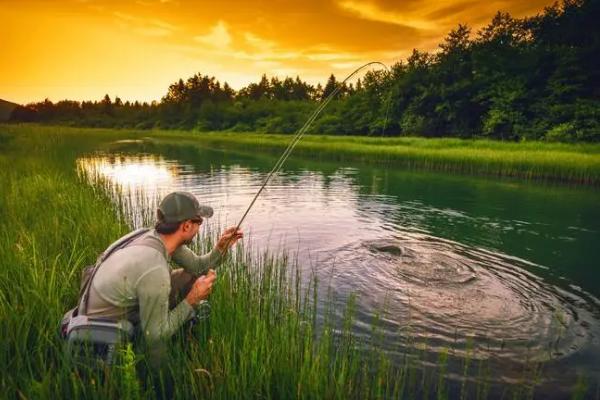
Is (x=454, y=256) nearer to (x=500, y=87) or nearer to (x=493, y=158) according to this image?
(x=493, y=158)

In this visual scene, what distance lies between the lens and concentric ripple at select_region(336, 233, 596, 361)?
5555 millimetres

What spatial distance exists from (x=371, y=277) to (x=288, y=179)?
15060 millimetres

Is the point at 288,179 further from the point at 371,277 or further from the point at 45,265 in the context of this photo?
the point at 45,265

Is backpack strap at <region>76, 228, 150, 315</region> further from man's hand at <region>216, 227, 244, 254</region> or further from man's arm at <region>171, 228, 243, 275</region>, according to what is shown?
man's hand at <region>216, 227, 244, 254</region>

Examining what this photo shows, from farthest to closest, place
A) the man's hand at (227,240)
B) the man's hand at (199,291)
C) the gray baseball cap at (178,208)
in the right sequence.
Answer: the man's hand at (227,240) → the man's hand at (199,291) → the gray baseball cap at (178,208)

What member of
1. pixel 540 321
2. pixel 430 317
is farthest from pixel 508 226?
pixel 430 317

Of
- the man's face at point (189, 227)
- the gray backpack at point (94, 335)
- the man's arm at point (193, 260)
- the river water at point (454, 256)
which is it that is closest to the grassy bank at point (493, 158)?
the river water at point (454, 256)

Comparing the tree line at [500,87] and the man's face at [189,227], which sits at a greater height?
the tree line at [500,87]

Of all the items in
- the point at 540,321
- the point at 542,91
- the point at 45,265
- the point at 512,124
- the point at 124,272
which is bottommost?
the point at 540,321

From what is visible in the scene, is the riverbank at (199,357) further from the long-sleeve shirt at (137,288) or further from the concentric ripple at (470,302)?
the concentric ripple at (470,302)

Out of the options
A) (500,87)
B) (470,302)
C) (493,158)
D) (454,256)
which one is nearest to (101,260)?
(470,302)

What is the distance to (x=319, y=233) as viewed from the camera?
11.3m

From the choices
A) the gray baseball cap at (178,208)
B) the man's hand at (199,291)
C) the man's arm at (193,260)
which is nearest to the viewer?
the gray baseball cap at (178,208)

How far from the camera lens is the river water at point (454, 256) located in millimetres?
5555
